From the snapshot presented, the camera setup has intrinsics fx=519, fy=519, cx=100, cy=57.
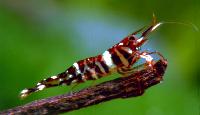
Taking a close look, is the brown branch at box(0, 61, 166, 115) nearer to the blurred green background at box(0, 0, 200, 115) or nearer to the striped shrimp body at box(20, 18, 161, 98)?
the striped shrimp body at box(20, 18, 161, 98)

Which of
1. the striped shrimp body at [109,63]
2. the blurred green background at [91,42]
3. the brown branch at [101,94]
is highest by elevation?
the blurred green background at [91,42]

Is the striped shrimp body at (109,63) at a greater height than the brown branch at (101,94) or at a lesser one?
greater

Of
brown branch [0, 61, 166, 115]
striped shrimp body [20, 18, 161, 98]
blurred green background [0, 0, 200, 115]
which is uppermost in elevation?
blurred green background [0, 0, 200, 115]

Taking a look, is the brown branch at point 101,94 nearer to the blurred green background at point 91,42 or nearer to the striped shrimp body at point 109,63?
the striped shrimp body at point 109,63

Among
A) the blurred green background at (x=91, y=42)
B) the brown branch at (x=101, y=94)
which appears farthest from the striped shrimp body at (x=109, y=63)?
the blurred green background at (x=91, y=42)

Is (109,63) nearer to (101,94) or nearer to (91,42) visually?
(101,94)

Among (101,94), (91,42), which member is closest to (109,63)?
(101,94)

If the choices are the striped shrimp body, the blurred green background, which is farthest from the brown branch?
the blurred green background
